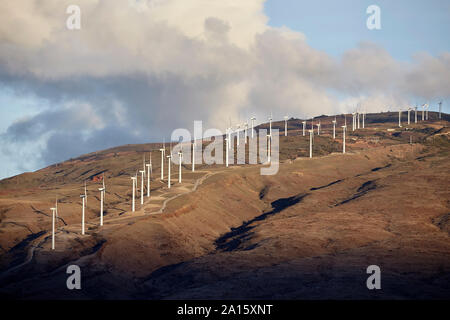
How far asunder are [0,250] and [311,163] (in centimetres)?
10224

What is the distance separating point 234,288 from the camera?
68312 millimetres

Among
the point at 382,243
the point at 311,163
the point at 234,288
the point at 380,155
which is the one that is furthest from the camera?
the point at 380,155

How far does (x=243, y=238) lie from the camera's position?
3952 inches

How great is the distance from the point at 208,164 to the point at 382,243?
105557mm

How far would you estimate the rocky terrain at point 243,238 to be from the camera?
68.9m

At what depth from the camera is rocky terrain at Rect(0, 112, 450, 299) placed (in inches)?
2714

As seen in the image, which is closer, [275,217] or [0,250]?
[0,250]

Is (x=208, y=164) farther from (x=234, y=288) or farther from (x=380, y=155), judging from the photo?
(x=234, y=288)

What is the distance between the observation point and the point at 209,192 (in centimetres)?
13262

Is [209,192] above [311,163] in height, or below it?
below

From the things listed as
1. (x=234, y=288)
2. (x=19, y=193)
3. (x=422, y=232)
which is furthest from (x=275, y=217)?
(x=19, y=193)
